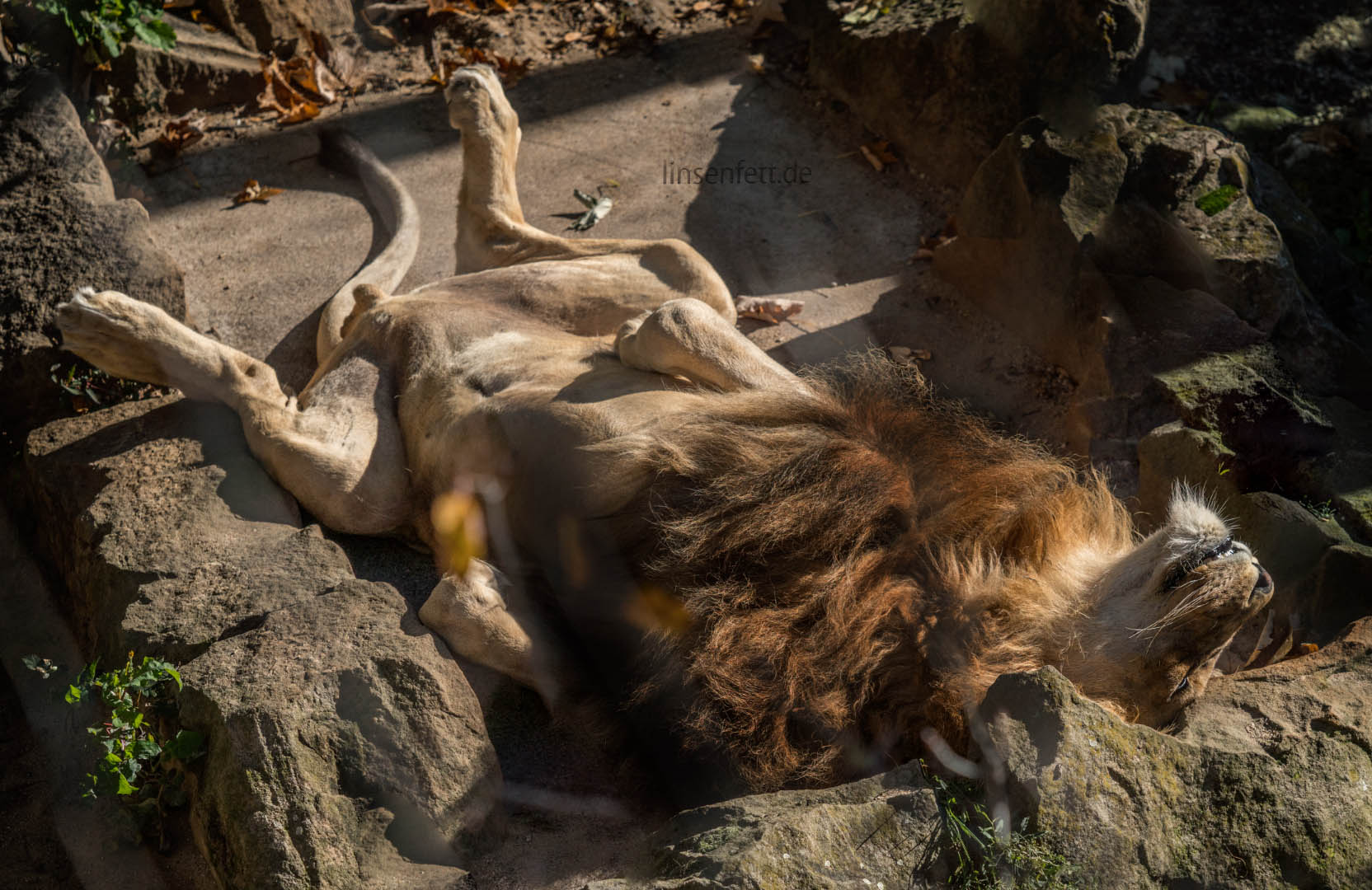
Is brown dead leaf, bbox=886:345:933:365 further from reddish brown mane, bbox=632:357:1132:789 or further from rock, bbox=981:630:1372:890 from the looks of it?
rock, bbox=981:630:1372:890

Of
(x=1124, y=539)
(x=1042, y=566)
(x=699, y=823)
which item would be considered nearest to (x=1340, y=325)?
(x=1124, y=539)

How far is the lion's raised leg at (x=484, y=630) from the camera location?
3.19 m

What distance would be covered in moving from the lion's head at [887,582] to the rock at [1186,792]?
229mm

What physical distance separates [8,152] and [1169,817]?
15.3 feet

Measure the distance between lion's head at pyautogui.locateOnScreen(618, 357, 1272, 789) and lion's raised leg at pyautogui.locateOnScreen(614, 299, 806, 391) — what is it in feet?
0.79

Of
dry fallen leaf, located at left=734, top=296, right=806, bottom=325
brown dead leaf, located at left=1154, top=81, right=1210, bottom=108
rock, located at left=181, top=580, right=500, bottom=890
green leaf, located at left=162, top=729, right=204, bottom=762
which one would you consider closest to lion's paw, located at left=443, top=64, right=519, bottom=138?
dry fallen leaf, located at left=734, top=296, right=806, bottom=325

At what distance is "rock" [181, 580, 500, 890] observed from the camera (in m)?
2.69

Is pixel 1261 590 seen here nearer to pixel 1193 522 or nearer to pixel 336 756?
pixel 1193 522

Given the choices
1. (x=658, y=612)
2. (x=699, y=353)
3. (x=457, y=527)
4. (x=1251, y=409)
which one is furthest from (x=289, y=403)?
(x=1251, y=409)

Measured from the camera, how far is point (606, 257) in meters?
4.41

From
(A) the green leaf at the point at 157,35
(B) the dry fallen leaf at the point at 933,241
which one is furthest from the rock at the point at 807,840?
(A) the green leaf at the point at 157,35

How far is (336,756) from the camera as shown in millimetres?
2854

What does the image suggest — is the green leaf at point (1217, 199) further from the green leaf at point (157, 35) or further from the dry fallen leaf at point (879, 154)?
the green leaf at point (157, 35)

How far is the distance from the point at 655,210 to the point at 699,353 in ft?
8.61
